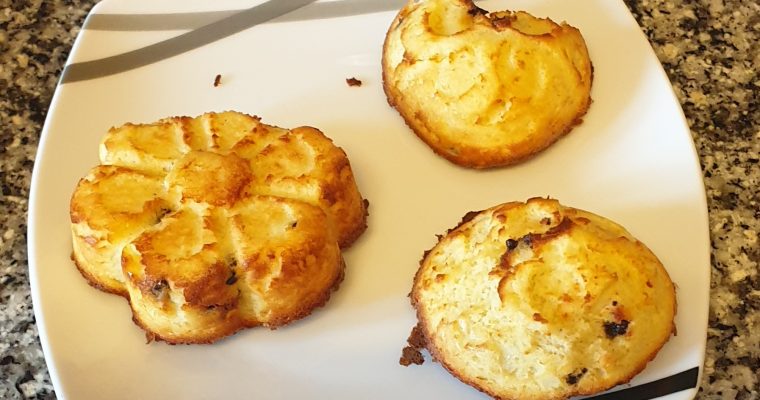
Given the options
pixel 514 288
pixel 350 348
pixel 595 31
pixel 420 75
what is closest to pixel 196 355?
pixel 350 348

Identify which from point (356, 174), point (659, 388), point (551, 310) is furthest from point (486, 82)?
point (659, 388)

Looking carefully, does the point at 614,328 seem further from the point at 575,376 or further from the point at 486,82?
the point at 486,82

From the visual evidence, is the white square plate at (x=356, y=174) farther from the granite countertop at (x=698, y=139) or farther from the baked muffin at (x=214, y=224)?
the granite countertop at (x=698, y=139)

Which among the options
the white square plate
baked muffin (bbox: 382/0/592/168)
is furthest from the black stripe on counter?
baked muffin (bbox: 382/0/592/168)

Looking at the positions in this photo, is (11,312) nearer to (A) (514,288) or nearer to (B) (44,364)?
(B) (44,364)

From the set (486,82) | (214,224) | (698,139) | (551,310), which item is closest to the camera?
(551,310)

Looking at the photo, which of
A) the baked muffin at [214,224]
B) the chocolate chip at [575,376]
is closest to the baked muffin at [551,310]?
the chocolate chip at [575,376]
